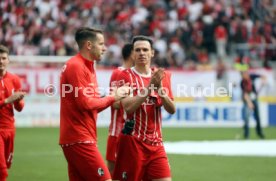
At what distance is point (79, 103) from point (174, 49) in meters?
25.7

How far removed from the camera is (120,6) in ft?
122

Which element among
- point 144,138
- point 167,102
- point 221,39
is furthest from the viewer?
point 221,39

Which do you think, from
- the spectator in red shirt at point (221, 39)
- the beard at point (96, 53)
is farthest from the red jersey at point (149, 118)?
the spectator in red shirt at point (221, 39)

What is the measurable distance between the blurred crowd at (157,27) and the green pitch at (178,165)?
9461 mm

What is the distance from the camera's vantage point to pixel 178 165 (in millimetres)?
16984

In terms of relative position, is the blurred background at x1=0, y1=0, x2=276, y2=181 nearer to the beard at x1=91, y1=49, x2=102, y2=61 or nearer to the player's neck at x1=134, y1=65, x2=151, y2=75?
the player's neck at x1=134, y1=65, x2=151, y2=75

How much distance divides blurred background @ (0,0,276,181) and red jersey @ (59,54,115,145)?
15641 mm

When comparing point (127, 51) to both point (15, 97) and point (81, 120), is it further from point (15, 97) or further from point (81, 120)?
point (81, 120)

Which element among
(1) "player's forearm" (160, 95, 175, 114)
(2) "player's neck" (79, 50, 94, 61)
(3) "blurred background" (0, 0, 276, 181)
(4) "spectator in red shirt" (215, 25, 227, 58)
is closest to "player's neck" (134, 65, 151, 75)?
(1) "player's forearm" (160, 95, 175, 114)

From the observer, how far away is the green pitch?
48.8 feet

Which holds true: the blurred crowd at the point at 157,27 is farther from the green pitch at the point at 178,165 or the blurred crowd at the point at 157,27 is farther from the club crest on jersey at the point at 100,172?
the club crest on jersey at the point at 100,172

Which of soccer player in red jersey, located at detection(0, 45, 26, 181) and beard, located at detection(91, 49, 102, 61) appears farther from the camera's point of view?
soccer player in red jersey, located at detection(0, 45, 26, 181)

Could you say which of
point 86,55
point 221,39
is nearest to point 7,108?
point 86,55

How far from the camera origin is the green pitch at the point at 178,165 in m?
14.9
